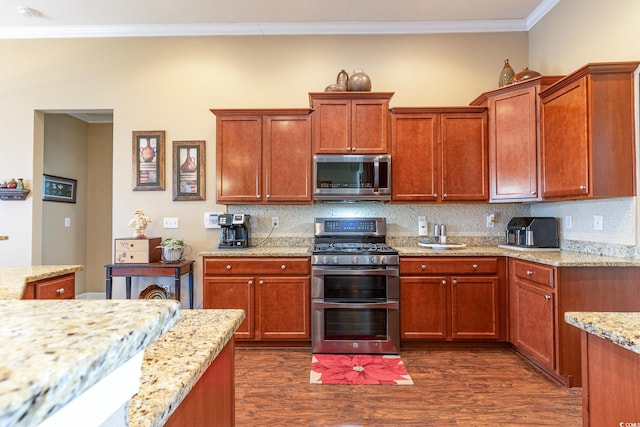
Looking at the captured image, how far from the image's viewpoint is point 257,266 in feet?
9.64

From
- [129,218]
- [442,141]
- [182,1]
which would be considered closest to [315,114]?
[442,141]

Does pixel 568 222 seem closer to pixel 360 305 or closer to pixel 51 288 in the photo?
pixel 360 305

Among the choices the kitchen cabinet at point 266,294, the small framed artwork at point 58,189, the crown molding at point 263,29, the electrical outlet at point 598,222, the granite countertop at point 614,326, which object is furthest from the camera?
the small framed artwork at point 58,189

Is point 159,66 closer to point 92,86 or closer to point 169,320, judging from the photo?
point 92,86

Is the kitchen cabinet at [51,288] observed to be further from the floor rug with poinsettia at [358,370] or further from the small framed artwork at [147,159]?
the floor rug with poinsettia at [358,370]

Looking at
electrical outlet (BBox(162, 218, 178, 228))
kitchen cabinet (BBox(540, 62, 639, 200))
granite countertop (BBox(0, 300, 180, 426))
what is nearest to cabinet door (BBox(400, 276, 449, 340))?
kitchen cabinet (BBox(540, 62, 639, 200))

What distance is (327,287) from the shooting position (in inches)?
114

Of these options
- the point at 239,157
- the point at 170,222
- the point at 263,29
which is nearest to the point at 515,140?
the point at 239,157

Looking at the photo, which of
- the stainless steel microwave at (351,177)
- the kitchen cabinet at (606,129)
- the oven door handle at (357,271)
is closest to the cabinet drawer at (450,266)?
the oven door handle at (357,271)

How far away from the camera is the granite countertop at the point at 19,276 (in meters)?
1.63

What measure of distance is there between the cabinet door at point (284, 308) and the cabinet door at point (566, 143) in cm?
220

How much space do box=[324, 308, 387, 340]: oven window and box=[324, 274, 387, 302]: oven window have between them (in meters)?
0.11

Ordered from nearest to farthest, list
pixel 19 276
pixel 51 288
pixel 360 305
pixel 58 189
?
pixel 19 276
pixel 51 288
pixel 360 305
pixel 58 189

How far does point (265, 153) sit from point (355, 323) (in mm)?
1791
